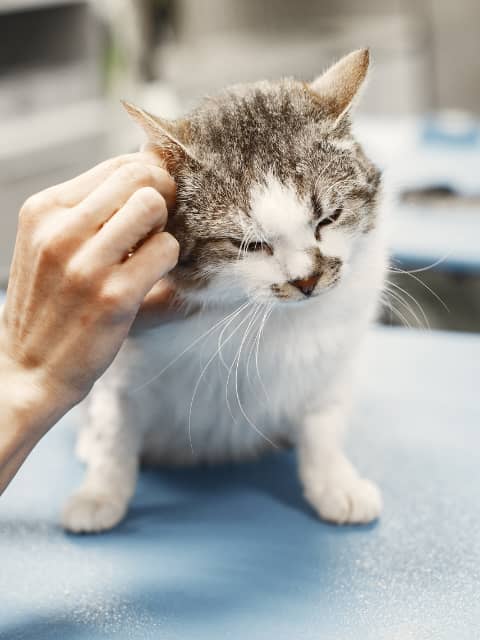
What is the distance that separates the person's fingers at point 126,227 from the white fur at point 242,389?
15 cm

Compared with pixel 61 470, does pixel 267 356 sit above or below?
above

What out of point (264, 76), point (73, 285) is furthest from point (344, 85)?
point (264, 76)

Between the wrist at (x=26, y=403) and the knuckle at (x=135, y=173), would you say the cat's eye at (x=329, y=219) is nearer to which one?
the knuckle at (x=135, y=173)

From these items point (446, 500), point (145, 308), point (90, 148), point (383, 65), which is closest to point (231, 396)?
point (145, 308)

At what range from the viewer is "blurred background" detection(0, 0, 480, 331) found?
1783 mm

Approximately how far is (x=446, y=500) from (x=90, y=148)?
231 centimetres

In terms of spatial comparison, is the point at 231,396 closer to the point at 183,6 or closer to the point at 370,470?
the point at 370,470

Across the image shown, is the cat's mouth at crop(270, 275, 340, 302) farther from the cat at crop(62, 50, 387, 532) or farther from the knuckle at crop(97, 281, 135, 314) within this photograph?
the knuckle at crop(97, 281, 135, 314)

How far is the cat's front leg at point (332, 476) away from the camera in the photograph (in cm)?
82

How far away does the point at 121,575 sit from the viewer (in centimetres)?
74

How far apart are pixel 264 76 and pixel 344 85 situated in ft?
8.22

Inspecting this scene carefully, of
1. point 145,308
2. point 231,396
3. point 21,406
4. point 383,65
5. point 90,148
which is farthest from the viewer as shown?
point 383,65

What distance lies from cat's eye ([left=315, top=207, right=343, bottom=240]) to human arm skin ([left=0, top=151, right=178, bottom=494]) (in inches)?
6.5

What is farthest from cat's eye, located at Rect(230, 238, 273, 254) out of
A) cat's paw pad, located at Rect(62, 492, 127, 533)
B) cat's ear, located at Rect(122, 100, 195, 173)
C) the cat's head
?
cat's paw pad, located at Rect(62, 492, 127, 533)
